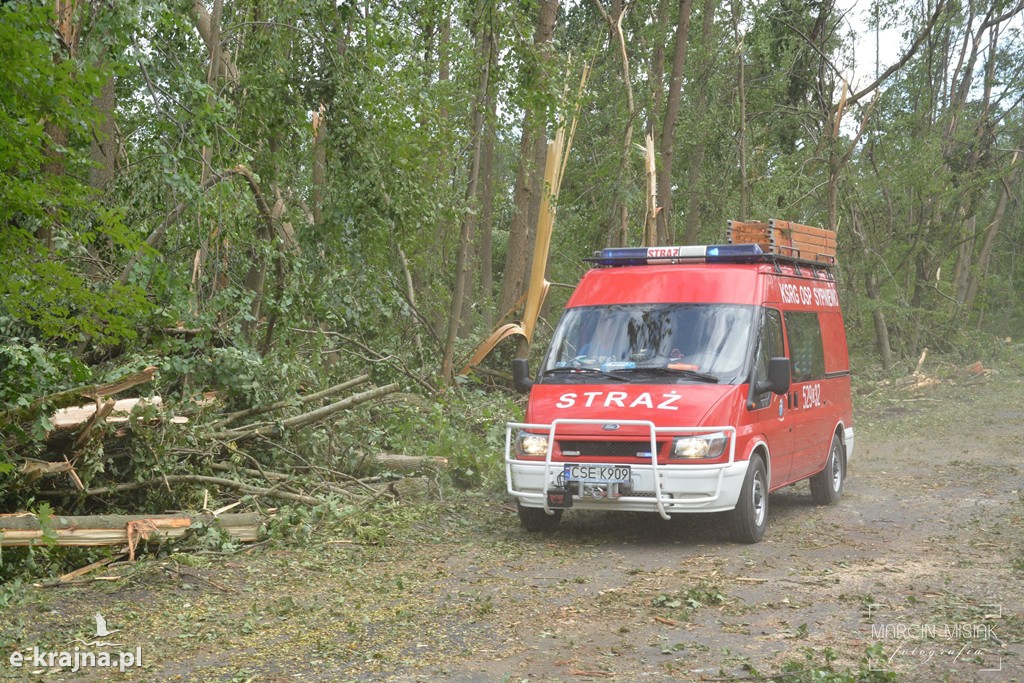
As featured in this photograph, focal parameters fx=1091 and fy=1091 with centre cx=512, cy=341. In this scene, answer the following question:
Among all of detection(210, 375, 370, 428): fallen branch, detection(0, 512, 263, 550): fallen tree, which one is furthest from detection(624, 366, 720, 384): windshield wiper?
detection(0, 512, 263, 550): fallen tree

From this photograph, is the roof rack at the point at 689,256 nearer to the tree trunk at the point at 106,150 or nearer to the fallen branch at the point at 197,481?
the fallen branch at the point at 197,481

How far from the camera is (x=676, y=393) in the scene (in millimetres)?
9242

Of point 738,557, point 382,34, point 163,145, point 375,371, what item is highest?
point 382,34

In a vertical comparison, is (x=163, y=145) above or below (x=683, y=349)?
above

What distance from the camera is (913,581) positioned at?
25.9 ft

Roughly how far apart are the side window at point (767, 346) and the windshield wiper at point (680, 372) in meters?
0.48

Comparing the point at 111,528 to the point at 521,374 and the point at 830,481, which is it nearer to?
the point at 521,374

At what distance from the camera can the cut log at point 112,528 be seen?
7.61 m

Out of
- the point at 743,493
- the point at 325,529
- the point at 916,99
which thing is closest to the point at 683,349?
the point at 743,493

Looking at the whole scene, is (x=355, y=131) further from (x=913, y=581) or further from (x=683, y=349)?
(x=913, y=581)

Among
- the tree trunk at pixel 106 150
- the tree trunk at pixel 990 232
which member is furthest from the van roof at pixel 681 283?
the tree trunk at pixel 990 232

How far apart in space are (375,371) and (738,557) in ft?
19.3

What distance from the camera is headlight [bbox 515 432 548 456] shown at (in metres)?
9.32

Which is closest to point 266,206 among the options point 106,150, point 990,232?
point 106,150
